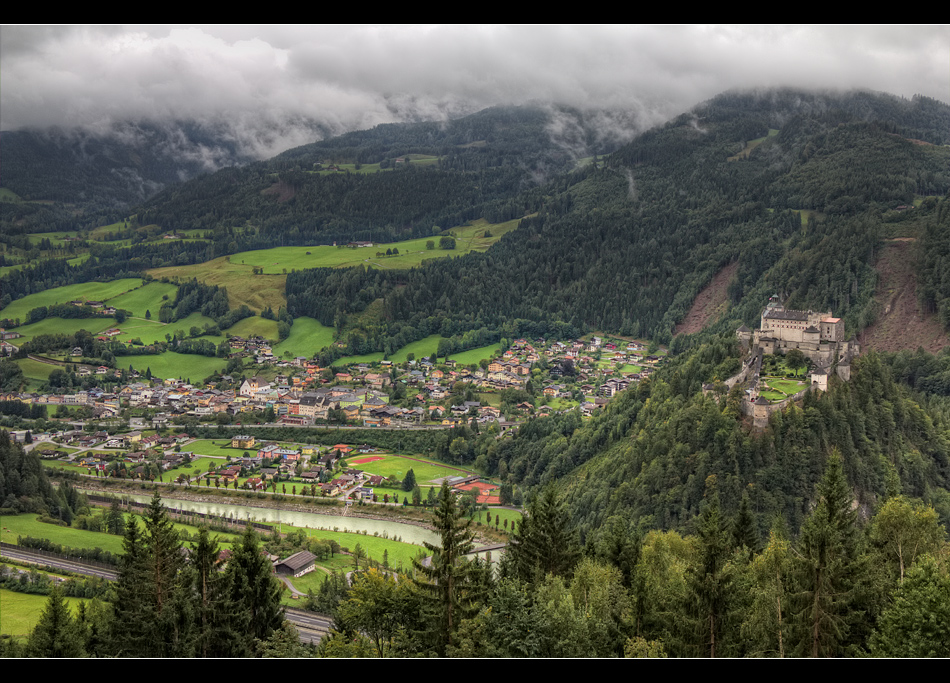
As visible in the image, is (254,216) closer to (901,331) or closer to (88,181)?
(88,181)

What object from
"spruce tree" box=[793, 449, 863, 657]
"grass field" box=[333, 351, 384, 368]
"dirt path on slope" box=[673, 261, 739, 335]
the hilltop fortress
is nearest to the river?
the hilltop fortress

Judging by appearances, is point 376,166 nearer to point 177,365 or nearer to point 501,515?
point 177,365

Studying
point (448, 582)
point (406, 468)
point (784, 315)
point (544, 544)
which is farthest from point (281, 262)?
point (448, 582)

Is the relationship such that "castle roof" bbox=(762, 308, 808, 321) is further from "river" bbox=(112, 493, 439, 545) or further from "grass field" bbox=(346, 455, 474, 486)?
"grass field" bbox=(346, 455, 474, 486)

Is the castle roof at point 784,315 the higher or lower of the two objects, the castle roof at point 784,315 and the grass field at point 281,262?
the higher

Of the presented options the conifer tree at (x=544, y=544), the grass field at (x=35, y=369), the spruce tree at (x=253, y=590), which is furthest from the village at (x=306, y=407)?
the spruce tree at (x=253, y=590)

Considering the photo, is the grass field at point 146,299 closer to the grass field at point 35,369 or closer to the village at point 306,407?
the village at point 306,407

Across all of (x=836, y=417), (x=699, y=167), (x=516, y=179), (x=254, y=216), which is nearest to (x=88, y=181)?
(x=254, y=216)
